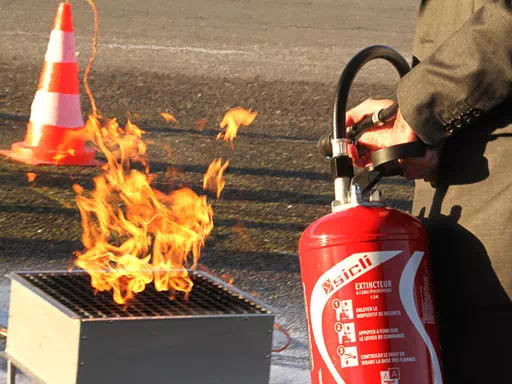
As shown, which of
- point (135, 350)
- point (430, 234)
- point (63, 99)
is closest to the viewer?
point (430, 234)

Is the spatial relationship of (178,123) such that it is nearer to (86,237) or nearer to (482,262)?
(86,237)

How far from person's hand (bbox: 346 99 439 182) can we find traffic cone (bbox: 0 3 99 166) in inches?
173

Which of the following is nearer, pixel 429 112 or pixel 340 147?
pixel 429 112

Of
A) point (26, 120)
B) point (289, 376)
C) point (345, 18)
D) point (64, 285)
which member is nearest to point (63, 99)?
point (26, 120)

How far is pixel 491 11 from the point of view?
203 centimetres

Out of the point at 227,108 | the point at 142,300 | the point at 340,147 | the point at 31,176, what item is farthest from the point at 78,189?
the point at 340,147

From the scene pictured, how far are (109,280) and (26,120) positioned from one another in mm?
4699

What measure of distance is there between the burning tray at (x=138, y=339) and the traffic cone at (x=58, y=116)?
3.72 m

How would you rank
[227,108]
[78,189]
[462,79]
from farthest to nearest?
[227,108]
[78,189]
[462,79]

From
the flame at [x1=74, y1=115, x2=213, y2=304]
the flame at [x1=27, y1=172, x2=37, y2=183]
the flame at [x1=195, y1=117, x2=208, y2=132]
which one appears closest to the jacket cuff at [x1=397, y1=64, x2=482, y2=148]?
the flame at [x1=74, y1=115, x2=213, y2=304]

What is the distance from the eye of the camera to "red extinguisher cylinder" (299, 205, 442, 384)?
6.97ft

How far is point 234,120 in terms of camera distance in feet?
26.4

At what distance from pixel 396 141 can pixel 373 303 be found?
0.37 m

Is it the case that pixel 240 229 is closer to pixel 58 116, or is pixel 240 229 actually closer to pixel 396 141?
pixel 58 116
